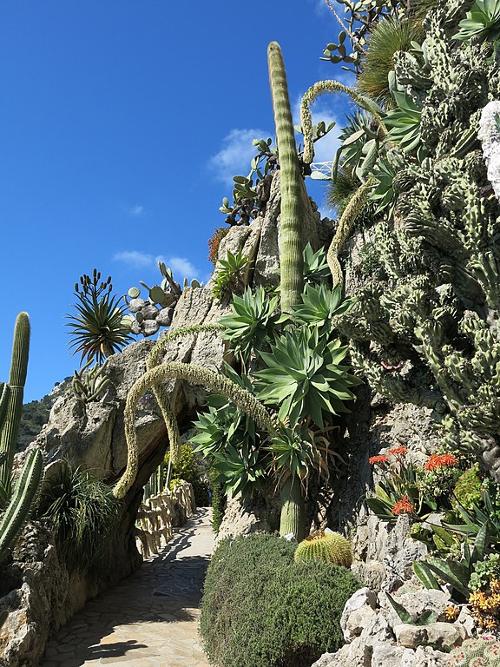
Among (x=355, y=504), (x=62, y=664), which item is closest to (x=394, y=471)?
(x=355, y=504)

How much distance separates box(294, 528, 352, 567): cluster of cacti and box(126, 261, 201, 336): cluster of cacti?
24.6ft

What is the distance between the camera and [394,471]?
658 centimetres

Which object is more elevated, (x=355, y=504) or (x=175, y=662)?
(x=355, y=504)

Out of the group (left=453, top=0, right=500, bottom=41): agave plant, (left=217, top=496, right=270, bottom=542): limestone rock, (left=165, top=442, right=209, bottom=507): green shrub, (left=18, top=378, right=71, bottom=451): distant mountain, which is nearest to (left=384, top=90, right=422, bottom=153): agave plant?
(left=453, top=0, right=500, bottom=41): agave plant

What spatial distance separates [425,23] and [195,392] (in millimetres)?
6634

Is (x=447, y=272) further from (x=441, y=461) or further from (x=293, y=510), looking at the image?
(x=293, y=510)

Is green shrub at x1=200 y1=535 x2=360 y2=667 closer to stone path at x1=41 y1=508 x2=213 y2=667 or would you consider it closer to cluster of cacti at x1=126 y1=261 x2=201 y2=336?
stone path at x1=41 y1=508 x2=213 y2=667

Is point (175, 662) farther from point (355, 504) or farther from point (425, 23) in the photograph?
point (425, 23)

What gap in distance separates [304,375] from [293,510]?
73.8 inches

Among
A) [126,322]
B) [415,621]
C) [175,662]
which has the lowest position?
[175,662]

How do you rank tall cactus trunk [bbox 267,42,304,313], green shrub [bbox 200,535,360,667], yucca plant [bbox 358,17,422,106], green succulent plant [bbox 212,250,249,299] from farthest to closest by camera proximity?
yucca plant [bbox 358,17,422,106] < green succulent plant [bbox 212,250,249,299] < tall cactus trunk [bbox 267,42,304,313] < green shrub [bbox 200,535,360,667]

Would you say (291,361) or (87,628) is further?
(87,628)

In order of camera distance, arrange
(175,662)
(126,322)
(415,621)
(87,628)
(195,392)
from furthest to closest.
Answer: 1. (126,322)
2. (195,392)
3. (87,628)
4. (175,662)
5. (415,621)

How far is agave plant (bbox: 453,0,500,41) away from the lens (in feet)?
18.6
